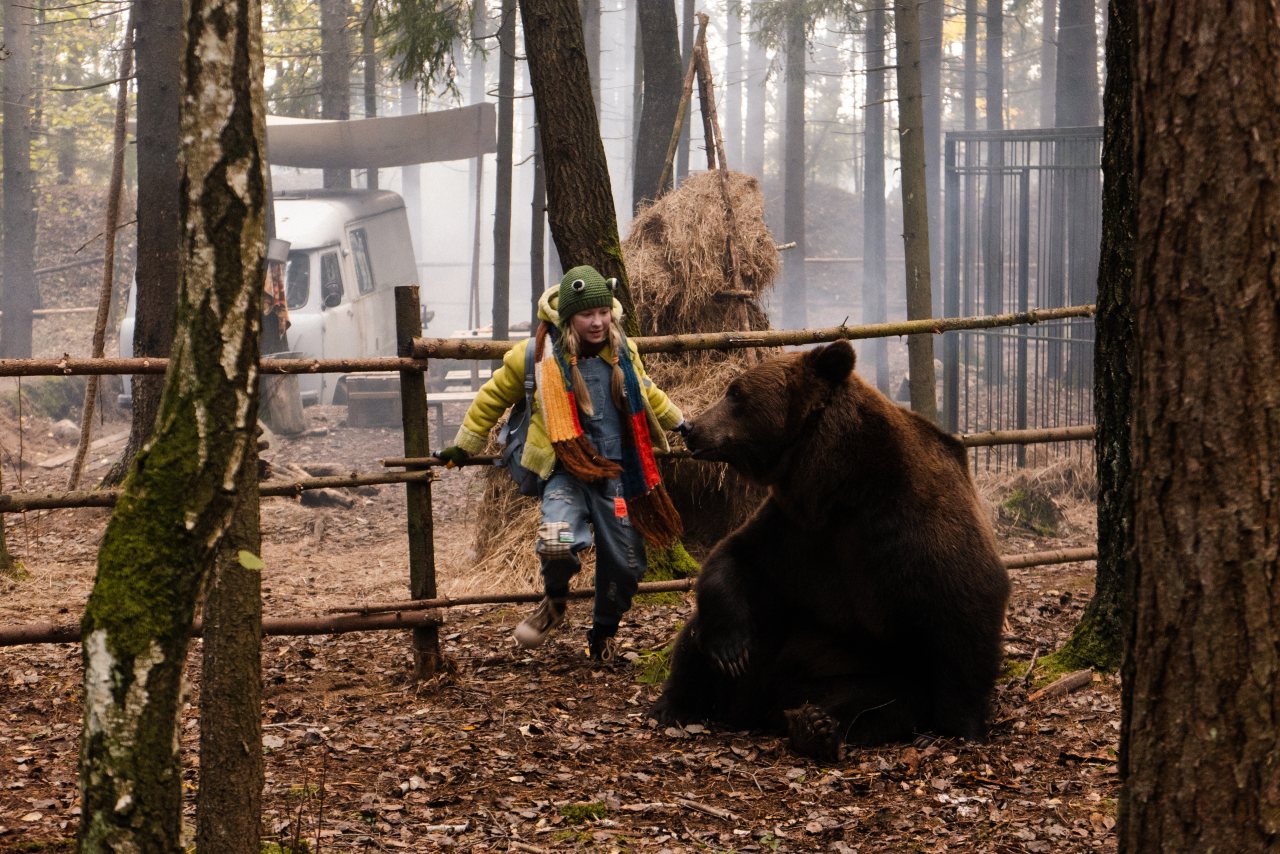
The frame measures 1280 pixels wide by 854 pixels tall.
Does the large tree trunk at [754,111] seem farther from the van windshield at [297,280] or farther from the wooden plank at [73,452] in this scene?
the wooden plank at [73,452]

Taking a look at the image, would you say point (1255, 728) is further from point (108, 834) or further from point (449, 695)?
point (449, 695)

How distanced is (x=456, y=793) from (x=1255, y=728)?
2.70 meters

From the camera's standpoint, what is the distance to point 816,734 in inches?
177

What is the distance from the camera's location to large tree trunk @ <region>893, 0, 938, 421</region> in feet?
32.4

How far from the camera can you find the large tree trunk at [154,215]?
9.52 metres

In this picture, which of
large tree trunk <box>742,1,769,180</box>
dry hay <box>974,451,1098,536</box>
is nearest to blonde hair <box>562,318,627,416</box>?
dry hay <box>974,451,1098,536</box>

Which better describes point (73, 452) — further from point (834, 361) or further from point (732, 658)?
point (834, 361)

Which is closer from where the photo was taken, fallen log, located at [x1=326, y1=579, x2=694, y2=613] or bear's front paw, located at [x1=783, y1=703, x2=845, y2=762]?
bear's front paw, located at [x1=783, y1=703, x2=845, y2=762]

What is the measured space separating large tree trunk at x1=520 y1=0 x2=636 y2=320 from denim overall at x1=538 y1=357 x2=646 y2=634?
1486mm

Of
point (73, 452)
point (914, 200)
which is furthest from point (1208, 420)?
point (73, 452)

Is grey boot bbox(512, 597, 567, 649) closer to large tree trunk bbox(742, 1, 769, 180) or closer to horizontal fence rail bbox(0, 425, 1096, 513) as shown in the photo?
horizontal fence rail bbox(0, 425, 1096, 513)

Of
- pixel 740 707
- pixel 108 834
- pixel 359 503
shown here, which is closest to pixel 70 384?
pixel 359 503

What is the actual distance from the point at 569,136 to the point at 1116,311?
329 cm

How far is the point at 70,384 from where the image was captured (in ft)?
59.2
